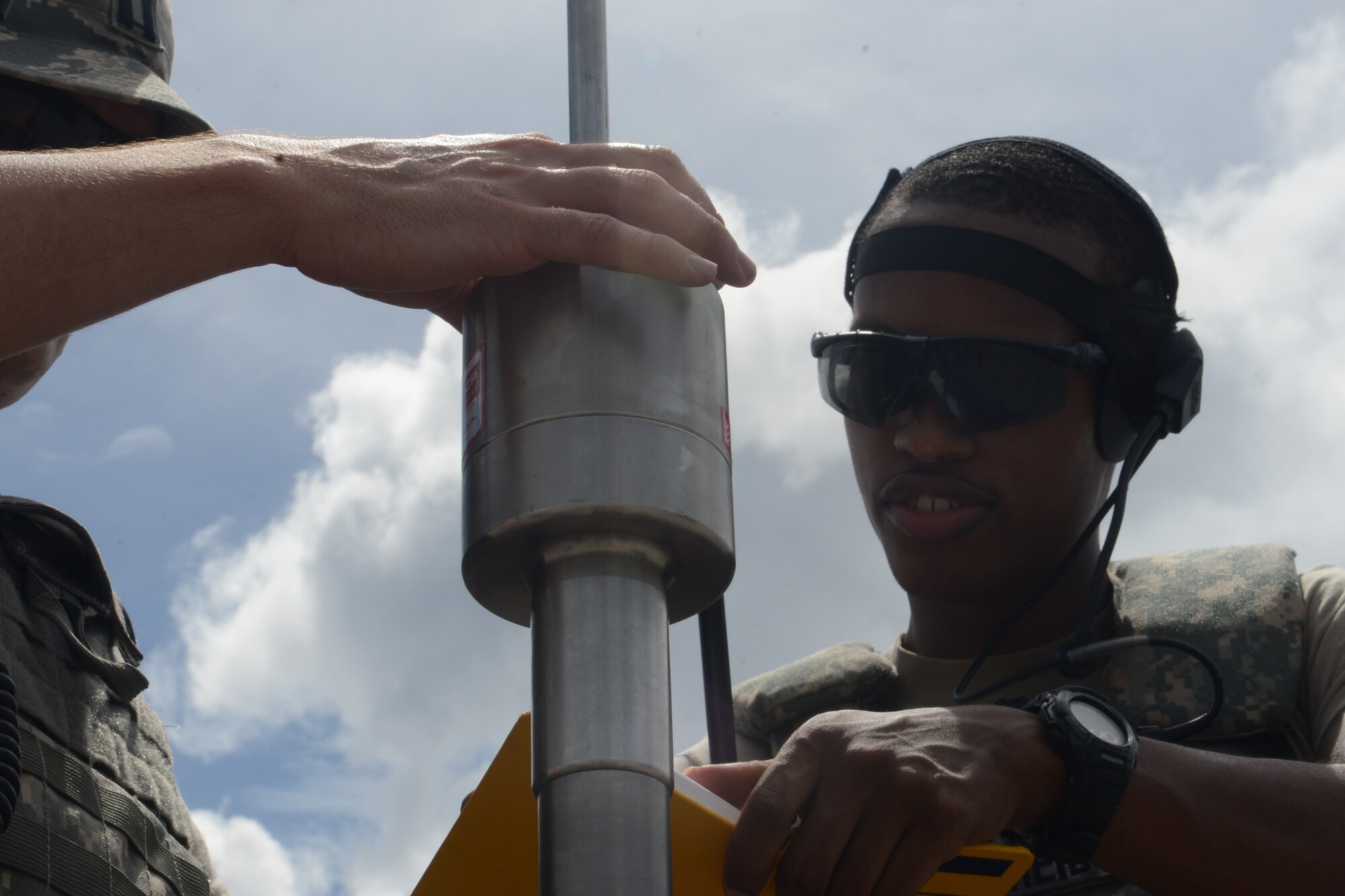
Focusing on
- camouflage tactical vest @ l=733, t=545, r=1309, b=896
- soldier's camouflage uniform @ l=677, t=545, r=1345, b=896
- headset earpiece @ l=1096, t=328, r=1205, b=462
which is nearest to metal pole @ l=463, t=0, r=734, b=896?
soldier's camouflage uniform @ l=677, t=545, r=1345, b=896

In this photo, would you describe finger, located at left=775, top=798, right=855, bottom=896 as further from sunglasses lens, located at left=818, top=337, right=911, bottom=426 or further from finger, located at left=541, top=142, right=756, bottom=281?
sunglasses lens, located at left=818, top=337, right=911, bottom=426

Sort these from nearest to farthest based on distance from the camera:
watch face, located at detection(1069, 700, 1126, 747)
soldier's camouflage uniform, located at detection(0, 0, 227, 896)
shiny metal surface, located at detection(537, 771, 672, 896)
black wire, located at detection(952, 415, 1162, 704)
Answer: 1. shiny metal surface, located at detection(537, 771, 672, 896)
2. watch face, located at detection(1069, 700, 1126, 747)
3. soldier's camouflage uniform, located at detection(0, 0, 227, 896)
4. black wire, located at detection(952, 415, 1162, 704)

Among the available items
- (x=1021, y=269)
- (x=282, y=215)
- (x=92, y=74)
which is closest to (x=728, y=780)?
(x=282, y=215)

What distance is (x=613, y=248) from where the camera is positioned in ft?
3.80

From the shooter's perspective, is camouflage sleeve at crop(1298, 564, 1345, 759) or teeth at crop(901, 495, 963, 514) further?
teeth at crop(901, 495, 963, 514)

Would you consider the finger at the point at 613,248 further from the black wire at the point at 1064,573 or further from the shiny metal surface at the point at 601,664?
the black wire at the point at 1064,573

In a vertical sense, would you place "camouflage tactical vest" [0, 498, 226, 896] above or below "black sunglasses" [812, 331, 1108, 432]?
below

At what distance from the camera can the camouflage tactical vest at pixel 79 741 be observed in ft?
7.32

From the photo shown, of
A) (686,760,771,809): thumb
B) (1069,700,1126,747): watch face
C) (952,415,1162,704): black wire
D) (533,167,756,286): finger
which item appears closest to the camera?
(533,167,756,286): finger

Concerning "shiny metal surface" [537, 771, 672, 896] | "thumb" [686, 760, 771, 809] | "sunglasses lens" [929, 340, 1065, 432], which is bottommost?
"shiny metal surface" [537, 771, 672, 896]

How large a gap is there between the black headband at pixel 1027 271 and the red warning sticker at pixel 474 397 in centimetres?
189

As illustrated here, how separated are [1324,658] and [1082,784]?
1.04 m

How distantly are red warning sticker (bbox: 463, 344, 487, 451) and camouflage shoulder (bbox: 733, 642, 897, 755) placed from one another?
1.95 m

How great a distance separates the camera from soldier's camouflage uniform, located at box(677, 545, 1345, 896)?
2553 mm
